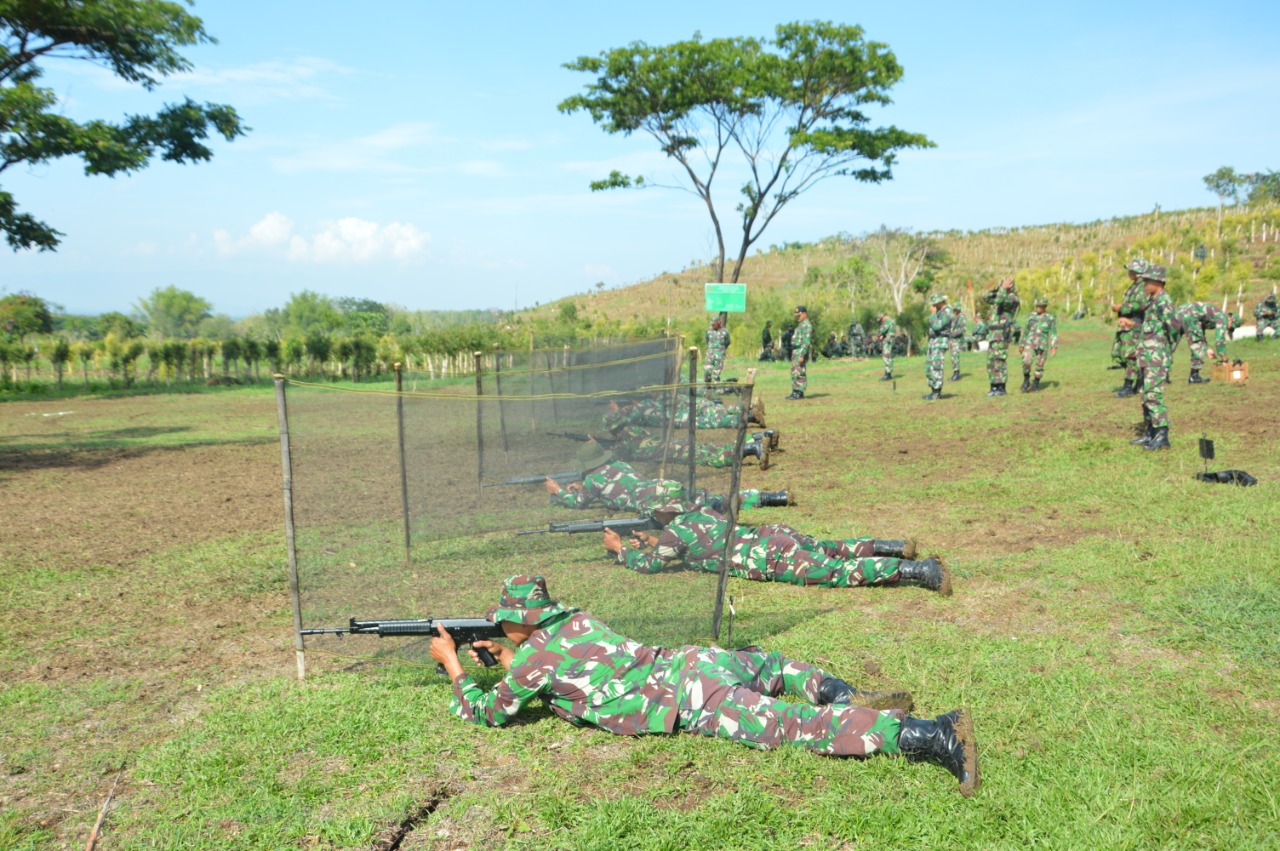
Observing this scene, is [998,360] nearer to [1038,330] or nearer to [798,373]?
[1038,330]

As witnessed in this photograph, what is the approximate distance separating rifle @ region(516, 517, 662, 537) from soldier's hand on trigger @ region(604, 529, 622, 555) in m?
0.05

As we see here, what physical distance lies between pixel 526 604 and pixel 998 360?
51.1 ft

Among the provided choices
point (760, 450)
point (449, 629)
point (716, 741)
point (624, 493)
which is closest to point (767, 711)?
point (716, 741)

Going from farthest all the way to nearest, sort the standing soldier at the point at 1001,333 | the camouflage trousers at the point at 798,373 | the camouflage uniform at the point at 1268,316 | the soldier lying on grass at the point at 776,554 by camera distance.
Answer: the camouflage uniform at the point at 1268,316, the camouflage trousers at the point at 798,373, the standing soldier at the point at 1001,333, the soldier lying on grass at the point at 776,554

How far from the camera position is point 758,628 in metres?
5.59

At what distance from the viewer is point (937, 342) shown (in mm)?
18016

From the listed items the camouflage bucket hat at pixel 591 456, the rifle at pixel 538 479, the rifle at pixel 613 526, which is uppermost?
the camouflage bucket hat at pixel 591 456

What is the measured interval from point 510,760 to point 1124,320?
Result: 15218mm

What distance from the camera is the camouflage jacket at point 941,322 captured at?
17.9 meters

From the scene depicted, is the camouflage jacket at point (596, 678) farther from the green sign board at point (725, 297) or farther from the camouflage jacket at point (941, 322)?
the green sign board at point (725, 297)

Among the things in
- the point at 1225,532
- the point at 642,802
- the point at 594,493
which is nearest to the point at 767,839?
the point at 642,802

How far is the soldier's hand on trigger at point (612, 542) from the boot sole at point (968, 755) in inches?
93.9

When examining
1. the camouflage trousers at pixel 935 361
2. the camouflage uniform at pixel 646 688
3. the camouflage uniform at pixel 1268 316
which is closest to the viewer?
the camouflage uniform at pixel 646 688

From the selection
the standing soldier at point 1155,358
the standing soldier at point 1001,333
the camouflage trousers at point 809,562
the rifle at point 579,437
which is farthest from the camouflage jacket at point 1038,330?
the rifle at point 579,437
